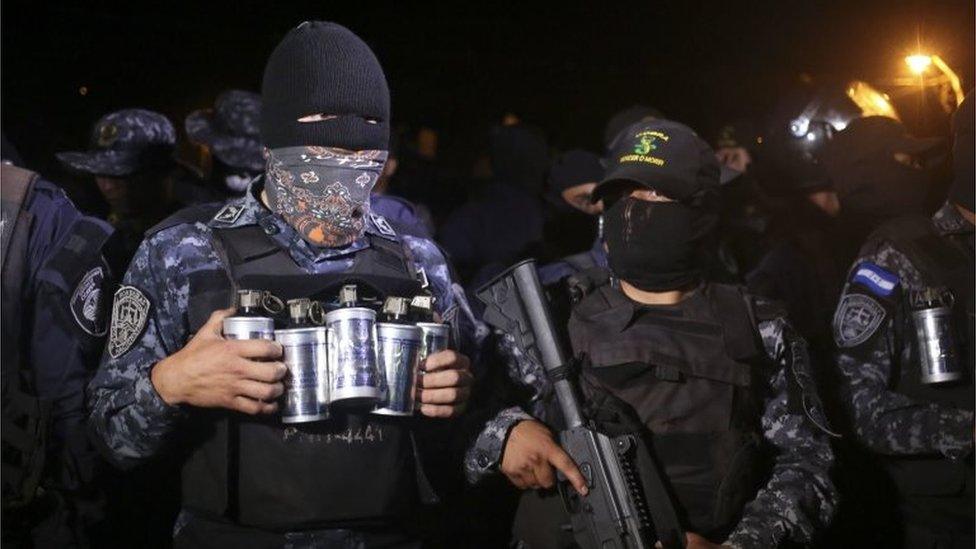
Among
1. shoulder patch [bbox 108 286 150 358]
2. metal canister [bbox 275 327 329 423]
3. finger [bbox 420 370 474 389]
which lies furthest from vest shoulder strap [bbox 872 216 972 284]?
shoulder patch [bbox 108 286 150 358]

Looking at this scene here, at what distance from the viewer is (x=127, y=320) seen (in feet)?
8.66

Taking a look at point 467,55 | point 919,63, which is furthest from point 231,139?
point 467,55

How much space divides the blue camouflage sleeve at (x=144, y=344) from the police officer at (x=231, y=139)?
210 cm

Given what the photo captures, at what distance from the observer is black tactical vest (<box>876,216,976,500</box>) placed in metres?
3.68

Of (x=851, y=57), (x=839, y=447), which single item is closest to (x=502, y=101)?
(x=851, y=57)

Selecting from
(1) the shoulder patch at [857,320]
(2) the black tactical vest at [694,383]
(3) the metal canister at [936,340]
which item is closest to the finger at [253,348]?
(2) the black tactical vest at [694,383]

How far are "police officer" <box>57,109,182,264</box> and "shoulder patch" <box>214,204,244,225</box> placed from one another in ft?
6.92

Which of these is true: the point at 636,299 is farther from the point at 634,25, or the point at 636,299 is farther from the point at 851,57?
the point at 634,25

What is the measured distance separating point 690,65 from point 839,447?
7.40m

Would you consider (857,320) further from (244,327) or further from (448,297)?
(244,327)

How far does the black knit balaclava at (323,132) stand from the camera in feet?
9.23

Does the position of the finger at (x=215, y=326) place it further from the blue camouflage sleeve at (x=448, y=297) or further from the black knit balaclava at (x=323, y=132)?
the blue camouflage sleeve at (x=448, y=297)

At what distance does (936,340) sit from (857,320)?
0.94ft

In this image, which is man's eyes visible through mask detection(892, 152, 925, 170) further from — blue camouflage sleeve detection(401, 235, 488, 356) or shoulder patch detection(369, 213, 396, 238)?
shoulder patch detection(369, 213, 396, 238)
